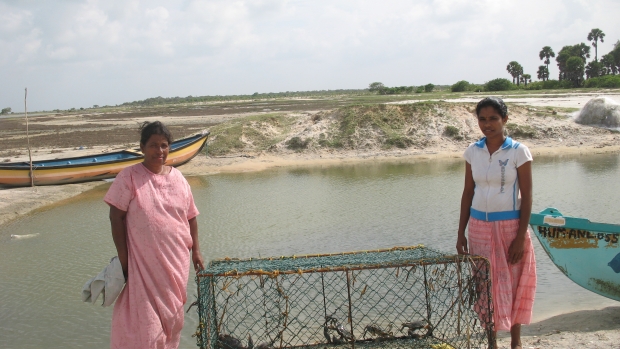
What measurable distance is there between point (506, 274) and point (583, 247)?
1605 mm

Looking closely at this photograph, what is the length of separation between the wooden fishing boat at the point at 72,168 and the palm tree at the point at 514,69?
59895 mm

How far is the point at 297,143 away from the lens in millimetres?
17984

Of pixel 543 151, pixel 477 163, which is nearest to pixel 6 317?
pixel 477 163

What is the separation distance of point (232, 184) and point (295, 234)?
223 inches

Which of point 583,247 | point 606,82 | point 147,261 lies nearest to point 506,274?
point 583,247

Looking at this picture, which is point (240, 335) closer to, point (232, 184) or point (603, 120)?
point (232, 184)

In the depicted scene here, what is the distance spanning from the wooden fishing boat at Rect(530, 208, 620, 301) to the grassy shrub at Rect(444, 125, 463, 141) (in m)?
13.4

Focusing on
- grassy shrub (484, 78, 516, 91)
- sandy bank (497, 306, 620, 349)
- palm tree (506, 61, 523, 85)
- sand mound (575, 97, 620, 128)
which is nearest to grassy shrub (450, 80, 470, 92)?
grassy shrub (484, 78, 516, 91)

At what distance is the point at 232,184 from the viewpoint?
13.4 metres

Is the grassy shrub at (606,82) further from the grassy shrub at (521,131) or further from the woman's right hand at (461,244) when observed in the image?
the woman's right hand at (461,244)

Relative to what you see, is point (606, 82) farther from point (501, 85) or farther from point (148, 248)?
point (148, 248)

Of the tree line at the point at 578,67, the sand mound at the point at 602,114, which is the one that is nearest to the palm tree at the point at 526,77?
the tree line at the point at 578,67

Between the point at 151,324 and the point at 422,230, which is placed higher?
the point at 151,324

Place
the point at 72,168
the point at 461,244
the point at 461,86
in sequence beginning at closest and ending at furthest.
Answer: the point at 461,244, the point at 72,168, the point at 461,86
